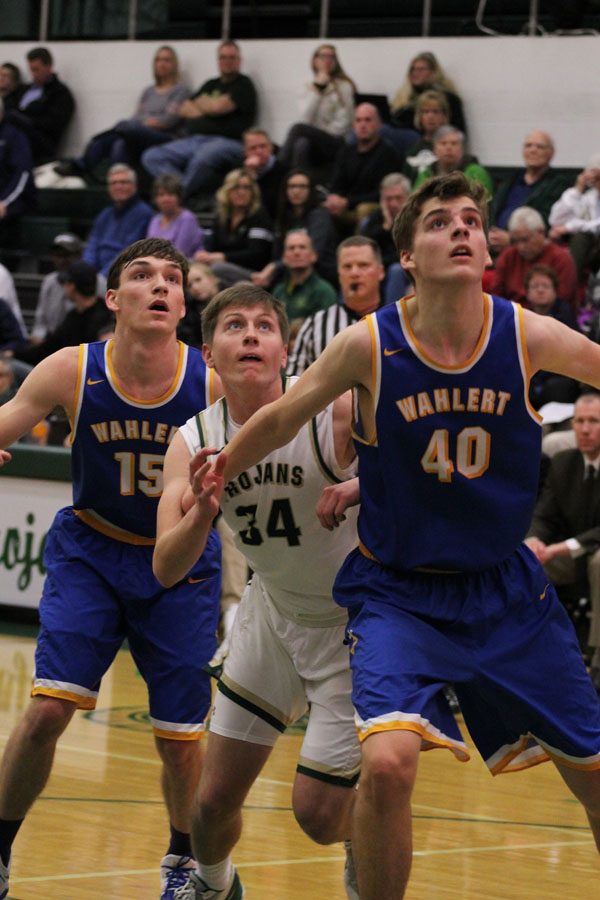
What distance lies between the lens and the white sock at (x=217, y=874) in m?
5.02

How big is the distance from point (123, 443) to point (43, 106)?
12.5 meters

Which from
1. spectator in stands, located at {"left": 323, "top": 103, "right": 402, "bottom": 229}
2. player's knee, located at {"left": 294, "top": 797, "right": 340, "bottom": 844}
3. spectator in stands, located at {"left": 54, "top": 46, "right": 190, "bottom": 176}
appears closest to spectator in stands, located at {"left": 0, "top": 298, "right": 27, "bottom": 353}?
spectator in stands, located at {"left": 54, "top": 46, "right": 190, "bottom": 176}

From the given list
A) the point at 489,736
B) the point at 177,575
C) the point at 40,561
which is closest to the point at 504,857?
the point at 489,736

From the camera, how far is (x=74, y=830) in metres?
6.22

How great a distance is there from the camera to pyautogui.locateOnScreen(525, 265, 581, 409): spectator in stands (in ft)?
35.1

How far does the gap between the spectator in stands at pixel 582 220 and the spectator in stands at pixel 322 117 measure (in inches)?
114

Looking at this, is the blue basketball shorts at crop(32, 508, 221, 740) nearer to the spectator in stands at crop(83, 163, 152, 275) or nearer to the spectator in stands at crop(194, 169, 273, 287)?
the spectator in stands at crop(194, 169, 273, 287)

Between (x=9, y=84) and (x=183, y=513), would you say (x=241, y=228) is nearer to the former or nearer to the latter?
(x=9, y=84)

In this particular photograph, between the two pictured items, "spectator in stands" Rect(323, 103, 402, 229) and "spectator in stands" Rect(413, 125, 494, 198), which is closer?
"spectator in stands" Rect(413, 125, 494, 198)

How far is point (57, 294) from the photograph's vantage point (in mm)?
14102

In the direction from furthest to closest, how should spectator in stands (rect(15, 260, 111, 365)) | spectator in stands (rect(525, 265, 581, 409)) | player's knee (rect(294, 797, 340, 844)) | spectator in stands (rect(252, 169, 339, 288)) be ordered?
spectator in stands (rect(15, 260, 111, 365)) → spectator in stands (rect(252, 169, 339, 288)) → spectator in stands (rect(525, 265, 581, 409)) → player's knee (rect(294, 797, 340, 844))

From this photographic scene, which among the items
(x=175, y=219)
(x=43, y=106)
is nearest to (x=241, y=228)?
(x=175, y=219)

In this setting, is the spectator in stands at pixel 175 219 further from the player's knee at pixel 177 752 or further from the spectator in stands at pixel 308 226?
the player's knee at pixel 177 752

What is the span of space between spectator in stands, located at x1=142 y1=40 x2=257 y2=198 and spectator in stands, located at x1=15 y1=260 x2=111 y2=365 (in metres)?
2.75
